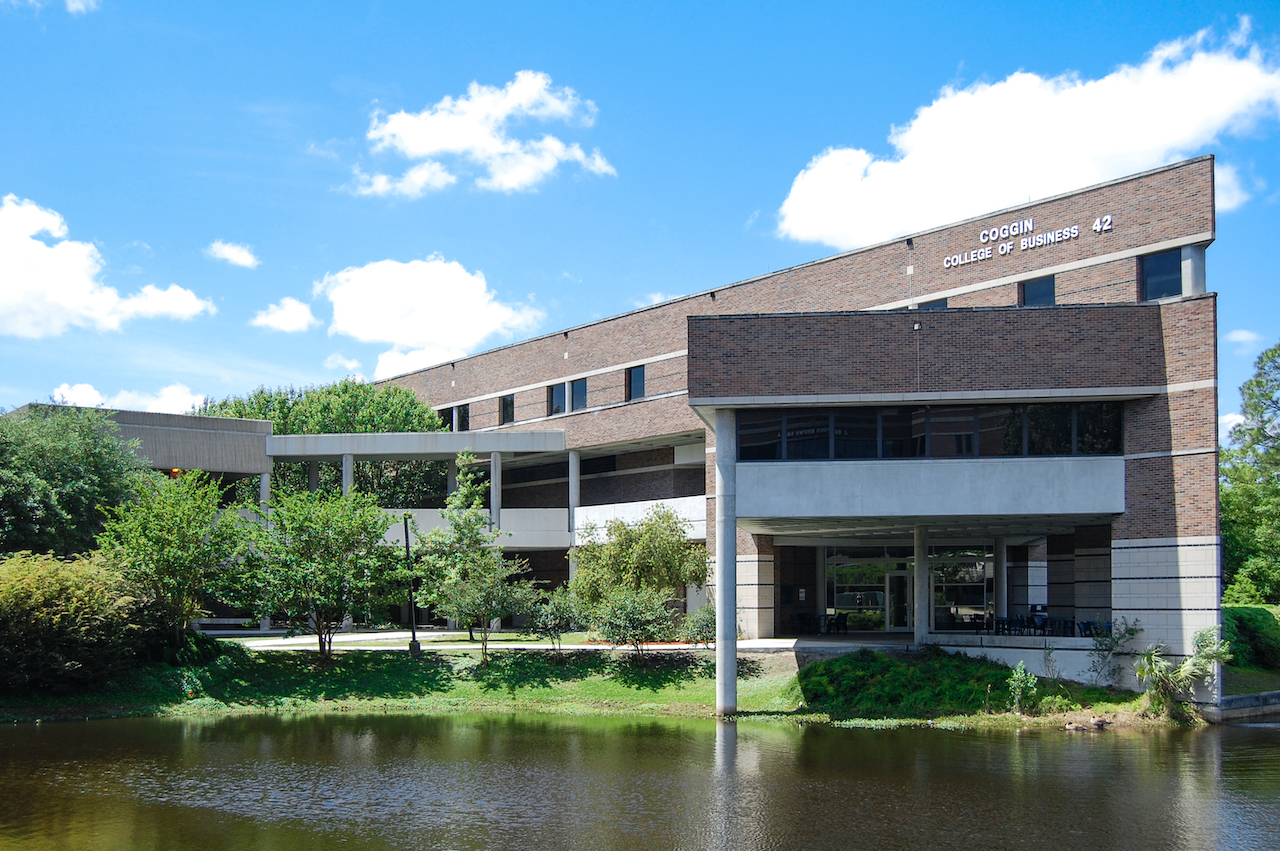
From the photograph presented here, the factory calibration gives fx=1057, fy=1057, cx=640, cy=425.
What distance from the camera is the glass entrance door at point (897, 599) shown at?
127ft

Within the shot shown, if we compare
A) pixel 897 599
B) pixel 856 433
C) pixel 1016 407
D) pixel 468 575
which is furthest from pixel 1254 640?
pixel 468 575

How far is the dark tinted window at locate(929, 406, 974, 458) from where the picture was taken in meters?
26.2

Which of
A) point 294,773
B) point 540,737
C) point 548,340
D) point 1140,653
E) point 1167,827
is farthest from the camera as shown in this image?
point 548,340

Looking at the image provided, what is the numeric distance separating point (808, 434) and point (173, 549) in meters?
18.3

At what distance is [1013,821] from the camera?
47.8 feet

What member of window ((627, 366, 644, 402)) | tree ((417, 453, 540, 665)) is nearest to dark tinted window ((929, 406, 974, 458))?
tree ((417, 453, 540, 665))

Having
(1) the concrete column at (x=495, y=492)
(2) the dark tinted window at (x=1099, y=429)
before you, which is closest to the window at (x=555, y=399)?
(1) the concrete column at (x=495, y=492)

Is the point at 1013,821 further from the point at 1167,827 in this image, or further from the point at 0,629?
the point at 0,629

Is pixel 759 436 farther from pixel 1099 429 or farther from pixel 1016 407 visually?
pixel 1099 429

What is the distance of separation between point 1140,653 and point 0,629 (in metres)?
27.9

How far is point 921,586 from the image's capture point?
96.5ft

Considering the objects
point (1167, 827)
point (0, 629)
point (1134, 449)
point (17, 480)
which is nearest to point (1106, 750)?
point (1167, 827)

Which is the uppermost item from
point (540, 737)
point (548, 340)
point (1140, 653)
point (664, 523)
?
point (548, 340)

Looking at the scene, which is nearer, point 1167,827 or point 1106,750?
point 1167,827
